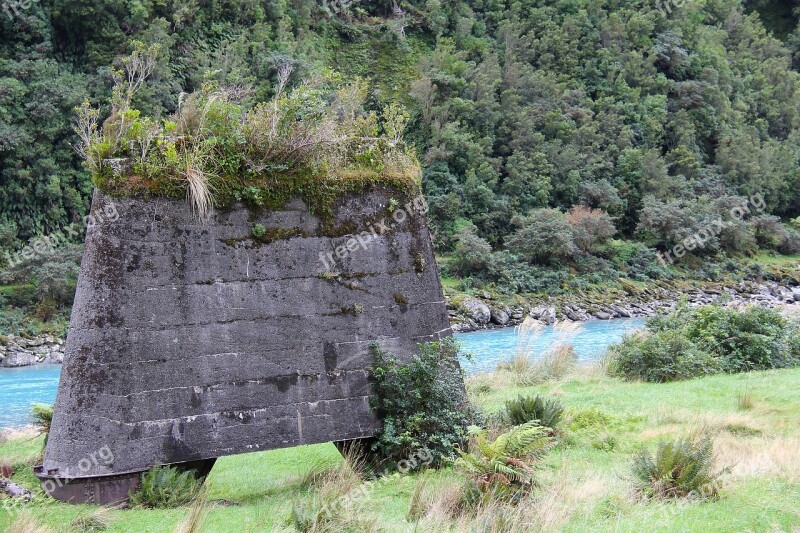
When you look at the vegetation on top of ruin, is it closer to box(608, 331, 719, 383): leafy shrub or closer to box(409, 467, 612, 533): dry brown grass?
box(409, 467, 612, 533): dry brown grass

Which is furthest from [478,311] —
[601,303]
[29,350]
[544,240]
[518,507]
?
[518,507]

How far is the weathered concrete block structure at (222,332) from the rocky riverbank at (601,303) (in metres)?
28.6

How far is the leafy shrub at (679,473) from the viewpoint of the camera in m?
5.52

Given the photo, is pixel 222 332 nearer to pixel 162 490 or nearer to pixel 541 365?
pixel 162 490

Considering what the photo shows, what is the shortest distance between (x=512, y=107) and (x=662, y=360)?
169 ft

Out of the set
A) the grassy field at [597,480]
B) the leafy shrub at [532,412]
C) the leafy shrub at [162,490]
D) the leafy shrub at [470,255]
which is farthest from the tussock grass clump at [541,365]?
the leafy shrub at [470,255]

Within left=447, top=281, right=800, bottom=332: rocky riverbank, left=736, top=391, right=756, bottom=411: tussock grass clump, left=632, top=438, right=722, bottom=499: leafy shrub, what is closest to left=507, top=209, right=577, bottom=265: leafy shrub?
left=447, top=281, right=800, bottom=332: rocky riverbank

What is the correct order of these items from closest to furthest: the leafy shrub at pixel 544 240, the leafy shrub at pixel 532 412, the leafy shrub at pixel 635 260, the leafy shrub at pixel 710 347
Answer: the leafy shrub at pixel 532 412
the leafy shrub at pixel 710 347
the leafy shrub at pixel 544 240
the leafy shrub at pixel 635 260

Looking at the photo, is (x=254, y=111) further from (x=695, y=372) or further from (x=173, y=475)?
(x=695, y=372)

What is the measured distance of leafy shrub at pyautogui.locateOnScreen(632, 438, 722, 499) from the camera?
5.52m

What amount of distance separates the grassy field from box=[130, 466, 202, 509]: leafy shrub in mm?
218

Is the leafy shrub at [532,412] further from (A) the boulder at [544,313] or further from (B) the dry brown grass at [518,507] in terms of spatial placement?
(A) the boulder at [544,313]

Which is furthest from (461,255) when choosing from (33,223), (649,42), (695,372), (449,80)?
(649,42)

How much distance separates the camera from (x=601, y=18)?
77.2m
